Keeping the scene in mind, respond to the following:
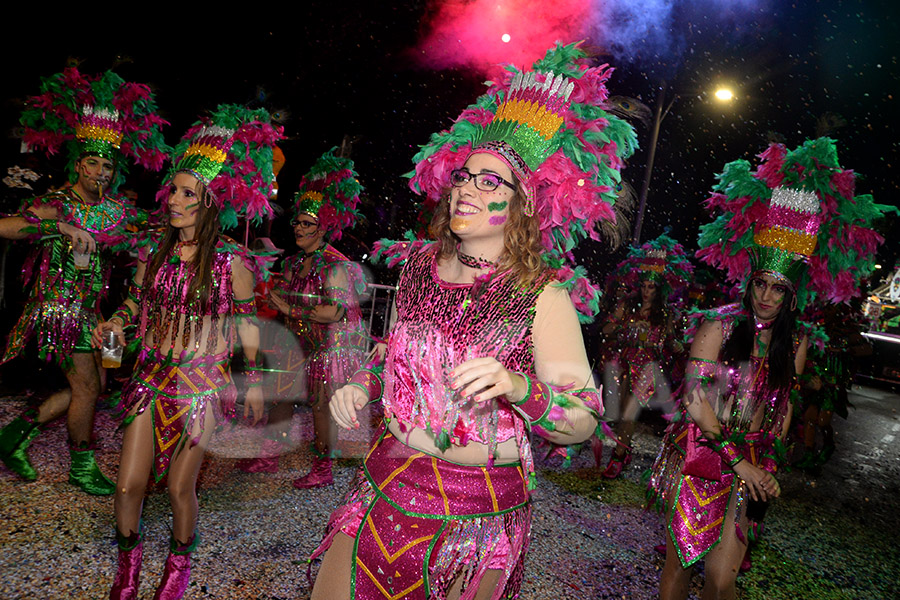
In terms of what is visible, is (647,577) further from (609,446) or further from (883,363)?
(883,363)

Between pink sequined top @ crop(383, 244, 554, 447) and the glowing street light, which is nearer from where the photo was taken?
pink sequined top @ crop(383, 244, 554, 447)

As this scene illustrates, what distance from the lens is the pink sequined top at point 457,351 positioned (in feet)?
5.68

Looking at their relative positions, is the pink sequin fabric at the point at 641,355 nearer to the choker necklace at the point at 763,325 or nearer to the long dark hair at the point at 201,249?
the choker necklace at the point at 763,325

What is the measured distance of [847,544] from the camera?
16.0ft

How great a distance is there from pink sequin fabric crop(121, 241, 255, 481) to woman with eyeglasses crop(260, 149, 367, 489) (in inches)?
64.5

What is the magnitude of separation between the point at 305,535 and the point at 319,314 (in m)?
1.74

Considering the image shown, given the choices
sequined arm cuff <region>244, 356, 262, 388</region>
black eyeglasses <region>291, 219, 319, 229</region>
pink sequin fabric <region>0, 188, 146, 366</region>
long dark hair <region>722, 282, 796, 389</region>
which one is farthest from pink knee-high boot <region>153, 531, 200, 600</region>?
long dark hair <region>722, 282, 796, 389</region>

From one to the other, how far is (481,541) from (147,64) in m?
6.77

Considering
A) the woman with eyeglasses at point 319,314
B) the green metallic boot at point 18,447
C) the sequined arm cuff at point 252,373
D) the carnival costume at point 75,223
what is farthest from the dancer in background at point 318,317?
the green metallic boot at point 18,447

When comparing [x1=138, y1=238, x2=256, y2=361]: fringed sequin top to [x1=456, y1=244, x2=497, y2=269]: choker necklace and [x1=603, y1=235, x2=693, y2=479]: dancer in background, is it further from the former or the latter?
[x1=603, y1=235, x2=693, y2=479]: dancer in background

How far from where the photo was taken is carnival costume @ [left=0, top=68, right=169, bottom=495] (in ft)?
12.4

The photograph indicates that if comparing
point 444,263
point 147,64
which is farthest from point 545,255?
point 147,64

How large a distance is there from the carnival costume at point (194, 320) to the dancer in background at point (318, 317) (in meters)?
1.33

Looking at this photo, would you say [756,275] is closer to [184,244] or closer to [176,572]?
[184,244]
